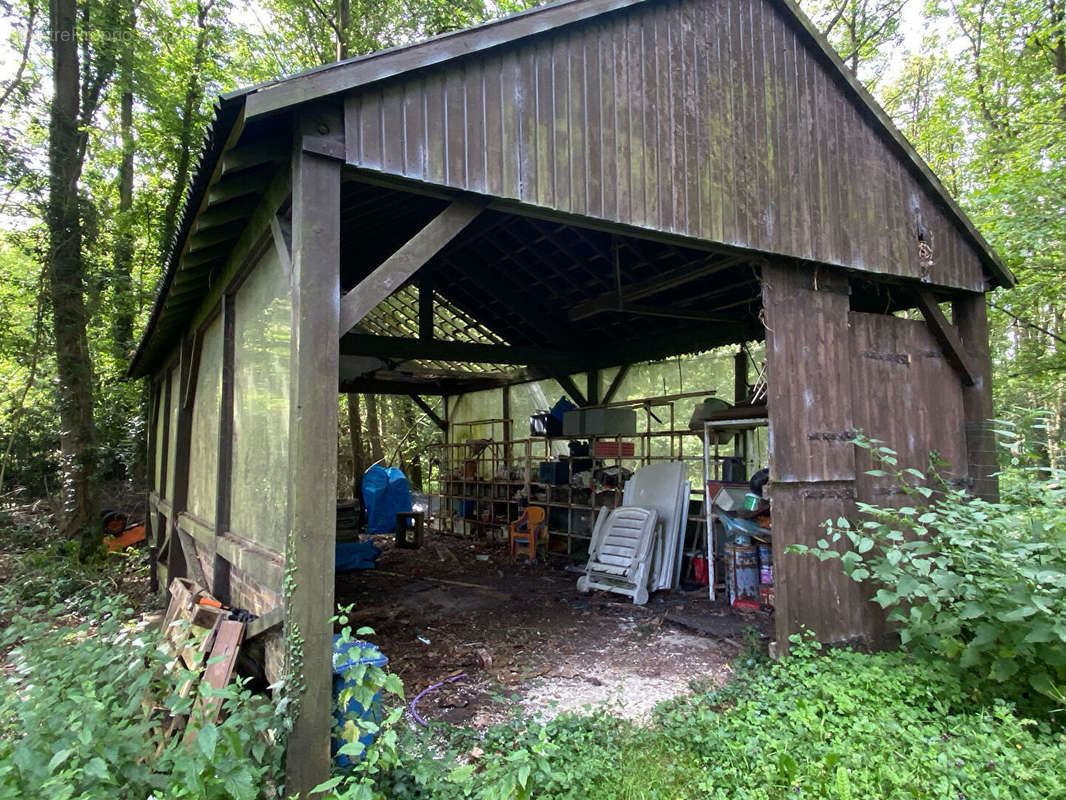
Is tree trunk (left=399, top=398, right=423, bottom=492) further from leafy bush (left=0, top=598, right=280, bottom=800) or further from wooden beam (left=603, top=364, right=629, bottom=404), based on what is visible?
leafy bush (left=0, top=598, right=280, bottom=800)

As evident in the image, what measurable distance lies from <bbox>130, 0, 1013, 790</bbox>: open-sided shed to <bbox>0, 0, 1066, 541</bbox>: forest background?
3.21 meters

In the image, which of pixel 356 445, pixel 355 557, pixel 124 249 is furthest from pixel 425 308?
pixel 356 445

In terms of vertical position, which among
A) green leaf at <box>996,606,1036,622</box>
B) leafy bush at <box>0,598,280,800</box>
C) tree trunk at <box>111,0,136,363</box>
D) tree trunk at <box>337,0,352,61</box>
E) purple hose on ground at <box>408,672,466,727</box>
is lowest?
purple hose on ground at <box>408,672,466,727</box>

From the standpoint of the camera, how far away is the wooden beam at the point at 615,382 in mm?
9195

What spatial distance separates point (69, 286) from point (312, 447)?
28.2 ft

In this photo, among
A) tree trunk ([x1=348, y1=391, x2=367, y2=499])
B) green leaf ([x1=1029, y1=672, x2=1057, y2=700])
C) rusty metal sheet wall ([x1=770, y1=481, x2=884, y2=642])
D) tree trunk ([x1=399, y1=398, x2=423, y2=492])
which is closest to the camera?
green leaf ([x1=1029, y1=672, x2=1057, y2=700])

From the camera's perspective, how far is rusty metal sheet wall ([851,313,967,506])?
4844mm

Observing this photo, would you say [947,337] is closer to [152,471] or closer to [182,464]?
[182,464]

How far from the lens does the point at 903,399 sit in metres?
5.09

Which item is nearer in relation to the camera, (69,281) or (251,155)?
(251,155)

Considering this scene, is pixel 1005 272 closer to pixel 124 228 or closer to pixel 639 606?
pixel 639 606

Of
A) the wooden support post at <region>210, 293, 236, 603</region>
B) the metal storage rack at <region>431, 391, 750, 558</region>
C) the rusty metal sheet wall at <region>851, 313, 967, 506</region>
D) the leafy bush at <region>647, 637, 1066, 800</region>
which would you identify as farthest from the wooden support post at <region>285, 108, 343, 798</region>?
the metal storage rack at <region>431, 391, 750, 558</region>

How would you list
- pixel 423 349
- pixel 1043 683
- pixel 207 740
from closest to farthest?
pixel 207 740 → pixel 1043 683 → pixel 423 349

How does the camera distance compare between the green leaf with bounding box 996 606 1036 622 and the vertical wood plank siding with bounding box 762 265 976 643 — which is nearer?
the green leaf with bounding box 996 606 1036 622
